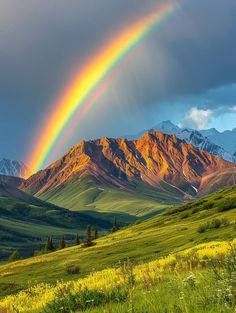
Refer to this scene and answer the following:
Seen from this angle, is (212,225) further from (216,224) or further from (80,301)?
(80,301)

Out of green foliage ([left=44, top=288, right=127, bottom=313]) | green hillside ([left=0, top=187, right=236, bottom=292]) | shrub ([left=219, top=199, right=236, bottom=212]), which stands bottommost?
green foliage ([left=44, top=288, right=127, bottom=313])

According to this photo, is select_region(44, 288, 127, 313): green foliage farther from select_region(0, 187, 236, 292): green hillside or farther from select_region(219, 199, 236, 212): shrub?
select_region(219, 199, 236, 212): shrub

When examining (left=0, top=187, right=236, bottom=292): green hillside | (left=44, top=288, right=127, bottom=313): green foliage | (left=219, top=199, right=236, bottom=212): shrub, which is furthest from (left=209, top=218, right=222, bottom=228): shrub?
(left=44, top=288, right=127, bottom=313): green foliage

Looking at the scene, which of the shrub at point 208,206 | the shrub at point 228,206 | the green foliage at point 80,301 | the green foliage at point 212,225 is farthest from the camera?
the shrub at point 208,206

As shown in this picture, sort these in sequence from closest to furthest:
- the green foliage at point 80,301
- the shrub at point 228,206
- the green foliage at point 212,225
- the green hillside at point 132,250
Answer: the green foliage at point 80,301 → the green hillside at point 132,250 → the green foliage at point 212,225 → the shrub at point 228,206

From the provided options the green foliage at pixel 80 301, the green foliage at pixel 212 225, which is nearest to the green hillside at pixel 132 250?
the green foliage at pixel 212 225

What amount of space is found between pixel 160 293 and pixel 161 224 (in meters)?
138

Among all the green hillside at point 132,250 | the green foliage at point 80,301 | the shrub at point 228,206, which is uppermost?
the shrub at point 228,206

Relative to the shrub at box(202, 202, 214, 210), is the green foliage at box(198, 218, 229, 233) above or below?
below

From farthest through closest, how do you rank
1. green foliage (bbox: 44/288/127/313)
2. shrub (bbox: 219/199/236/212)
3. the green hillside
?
shrub (bbox: 219/199/236/212) → the green hillside → green foliage (bbox: 44/288/127/313)

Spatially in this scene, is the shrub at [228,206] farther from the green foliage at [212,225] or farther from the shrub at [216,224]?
the shrub at [216,224]

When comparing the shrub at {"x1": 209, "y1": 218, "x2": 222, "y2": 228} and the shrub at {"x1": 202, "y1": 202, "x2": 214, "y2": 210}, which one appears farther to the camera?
the shrub at {"x1": 202, "y1": 202, "x2": 214, "y2": 210}

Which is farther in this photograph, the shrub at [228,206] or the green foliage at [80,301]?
the shrub at [228,206]

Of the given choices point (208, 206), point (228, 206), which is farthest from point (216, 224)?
point (208, 206)
